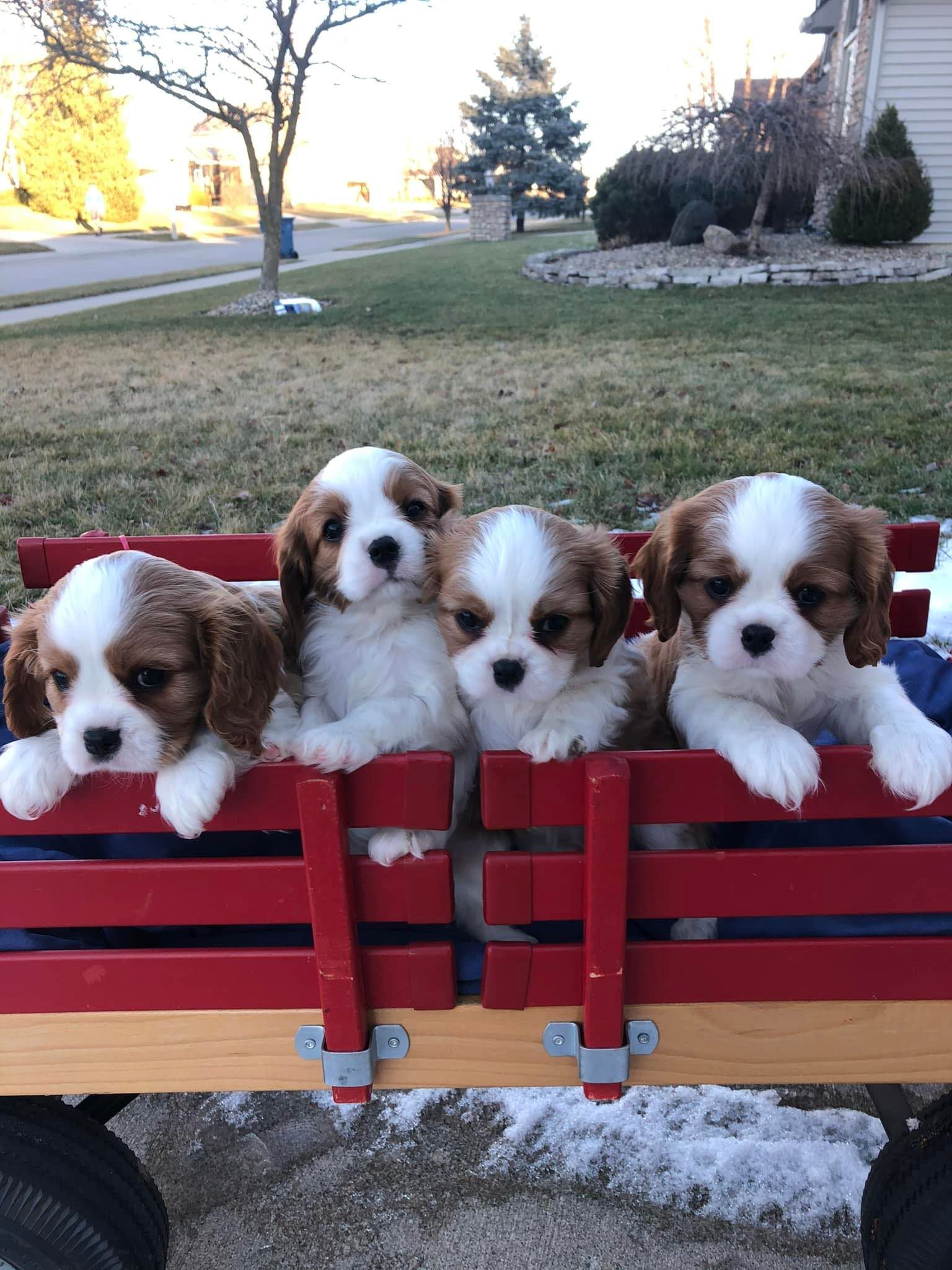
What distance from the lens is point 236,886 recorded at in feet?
6.90

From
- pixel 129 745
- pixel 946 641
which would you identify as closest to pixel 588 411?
pixel 946 641

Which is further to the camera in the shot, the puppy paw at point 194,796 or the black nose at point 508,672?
the black nose at point 508,672

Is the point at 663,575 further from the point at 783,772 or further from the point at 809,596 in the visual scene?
the point at 783,772

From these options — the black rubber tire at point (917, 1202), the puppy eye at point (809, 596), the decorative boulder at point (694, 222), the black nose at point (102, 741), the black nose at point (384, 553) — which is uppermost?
the decorative boulder at point (694, 222)

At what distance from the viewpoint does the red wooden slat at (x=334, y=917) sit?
199 centimetres

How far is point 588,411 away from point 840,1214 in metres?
8.37

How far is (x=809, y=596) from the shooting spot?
94.3 inches

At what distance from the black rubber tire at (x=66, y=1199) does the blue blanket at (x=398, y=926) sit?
16.3 inches

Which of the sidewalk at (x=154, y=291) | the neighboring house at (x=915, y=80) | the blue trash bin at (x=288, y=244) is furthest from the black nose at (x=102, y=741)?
the blue trash bin at (x=288, y=244)

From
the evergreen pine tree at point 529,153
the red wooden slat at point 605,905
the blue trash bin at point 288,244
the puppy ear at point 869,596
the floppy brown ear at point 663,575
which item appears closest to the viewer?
the red wooden slat at point 605,905

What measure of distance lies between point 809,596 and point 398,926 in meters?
1.36

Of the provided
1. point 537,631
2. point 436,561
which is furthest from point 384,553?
point 537,631

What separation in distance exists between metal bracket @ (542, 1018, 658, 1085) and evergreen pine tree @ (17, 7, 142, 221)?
59.2 m

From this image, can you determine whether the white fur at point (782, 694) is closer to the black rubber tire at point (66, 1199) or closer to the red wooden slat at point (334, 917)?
the red wooden slat at point (334, 917)
